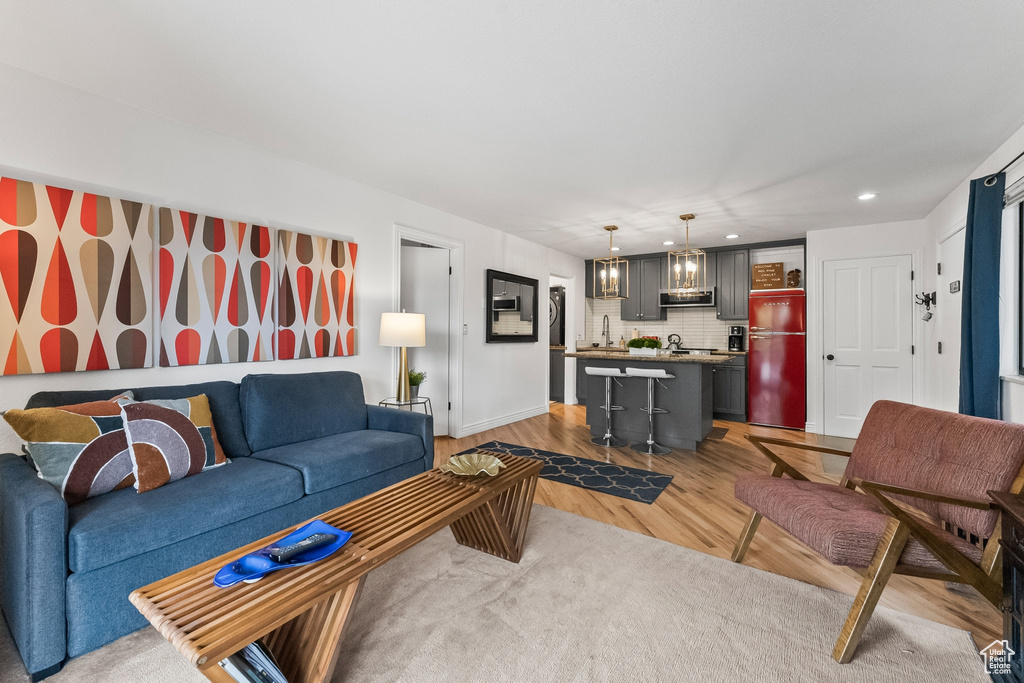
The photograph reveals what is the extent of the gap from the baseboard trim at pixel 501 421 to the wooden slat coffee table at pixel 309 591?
9.37ft

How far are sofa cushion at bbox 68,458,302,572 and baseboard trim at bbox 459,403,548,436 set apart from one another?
2.79m

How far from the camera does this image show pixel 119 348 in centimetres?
246

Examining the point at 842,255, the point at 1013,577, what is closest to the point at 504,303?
the point at 842,255

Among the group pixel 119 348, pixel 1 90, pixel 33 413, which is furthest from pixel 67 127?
pixel 33 413

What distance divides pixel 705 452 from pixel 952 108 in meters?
3.20

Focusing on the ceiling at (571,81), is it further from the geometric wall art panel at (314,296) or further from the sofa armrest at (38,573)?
the sofa armrest at (38,573)

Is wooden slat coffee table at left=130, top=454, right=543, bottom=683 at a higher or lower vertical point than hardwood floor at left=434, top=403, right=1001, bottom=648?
higher

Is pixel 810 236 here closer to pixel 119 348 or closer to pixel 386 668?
pixel 386 668

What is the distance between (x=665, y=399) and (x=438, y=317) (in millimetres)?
2621

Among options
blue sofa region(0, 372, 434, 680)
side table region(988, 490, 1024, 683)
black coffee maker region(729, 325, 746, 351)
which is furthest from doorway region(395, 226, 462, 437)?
side table region(988, 490, 1024, 683)

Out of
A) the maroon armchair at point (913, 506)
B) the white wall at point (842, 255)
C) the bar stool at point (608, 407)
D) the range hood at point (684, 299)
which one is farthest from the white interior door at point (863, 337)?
the maroon armchair at point (913, 506)

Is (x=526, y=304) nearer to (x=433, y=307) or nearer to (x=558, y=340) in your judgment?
(x=433, y=307)

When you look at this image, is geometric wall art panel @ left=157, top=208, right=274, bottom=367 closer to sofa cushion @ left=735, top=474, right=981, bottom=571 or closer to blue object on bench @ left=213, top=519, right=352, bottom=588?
blue object on bench @ left=213, top=519, right=352, bottom=588

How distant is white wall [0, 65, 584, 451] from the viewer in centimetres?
220
